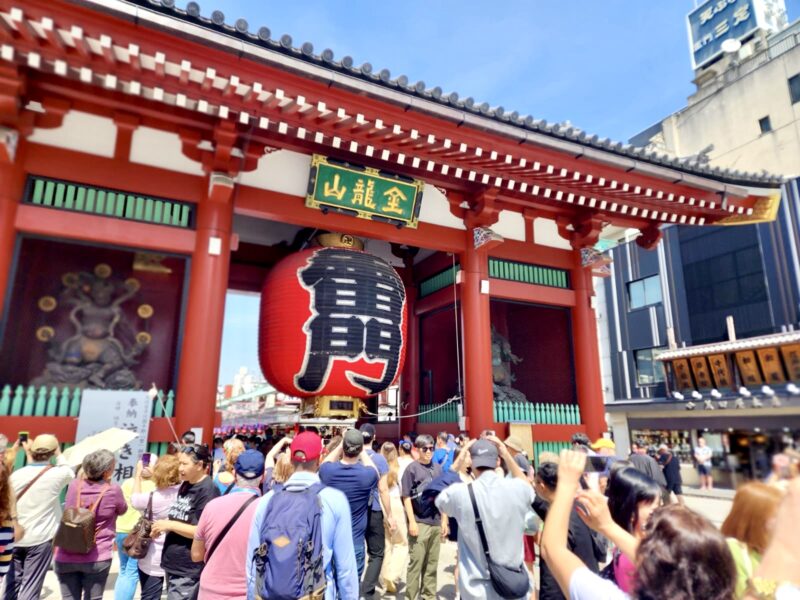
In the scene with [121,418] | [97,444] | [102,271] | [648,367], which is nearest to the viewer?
[97,444]

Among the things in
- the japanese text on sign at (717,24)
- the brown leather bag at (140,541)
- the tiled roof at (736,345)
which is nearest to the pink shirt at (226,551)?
the brown leather bag at (140,541)

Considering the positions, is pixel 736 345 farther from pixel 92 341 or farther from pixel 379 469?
pixel 92 341

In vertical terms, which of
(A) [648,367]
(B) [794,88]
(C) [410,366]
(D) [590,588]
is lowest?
(D) [590,588]

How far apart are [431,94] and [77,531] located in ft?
22.7

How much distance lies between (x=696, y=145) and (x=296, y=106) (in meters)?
27.4

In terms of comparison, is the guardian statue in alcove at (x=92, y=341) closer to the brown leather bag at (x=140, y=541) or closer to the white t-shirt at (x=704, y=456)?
the brown leather bag at (x=140, y=541)

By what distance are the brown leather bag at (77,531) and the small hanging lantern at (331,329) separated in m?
4.54

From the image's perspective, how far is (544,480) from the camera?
327 centimetres

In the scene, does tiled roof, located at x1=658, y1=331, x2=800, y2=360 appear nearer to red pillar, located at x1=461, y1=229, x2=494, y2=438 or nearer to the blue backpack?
red pillar, located at x1=461, y1=229, x2=494, y2=438

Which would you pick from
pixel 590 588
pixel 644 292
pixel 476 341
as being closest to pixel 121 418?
pixel 476 341

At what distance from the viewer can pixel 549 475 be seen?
3.21m

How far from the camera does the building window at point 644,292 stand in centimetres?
2339

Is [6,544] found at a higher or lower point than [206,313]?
lower

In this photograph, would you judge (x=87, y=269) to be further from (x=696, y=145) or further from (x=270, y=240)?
(x=696, y=145)
